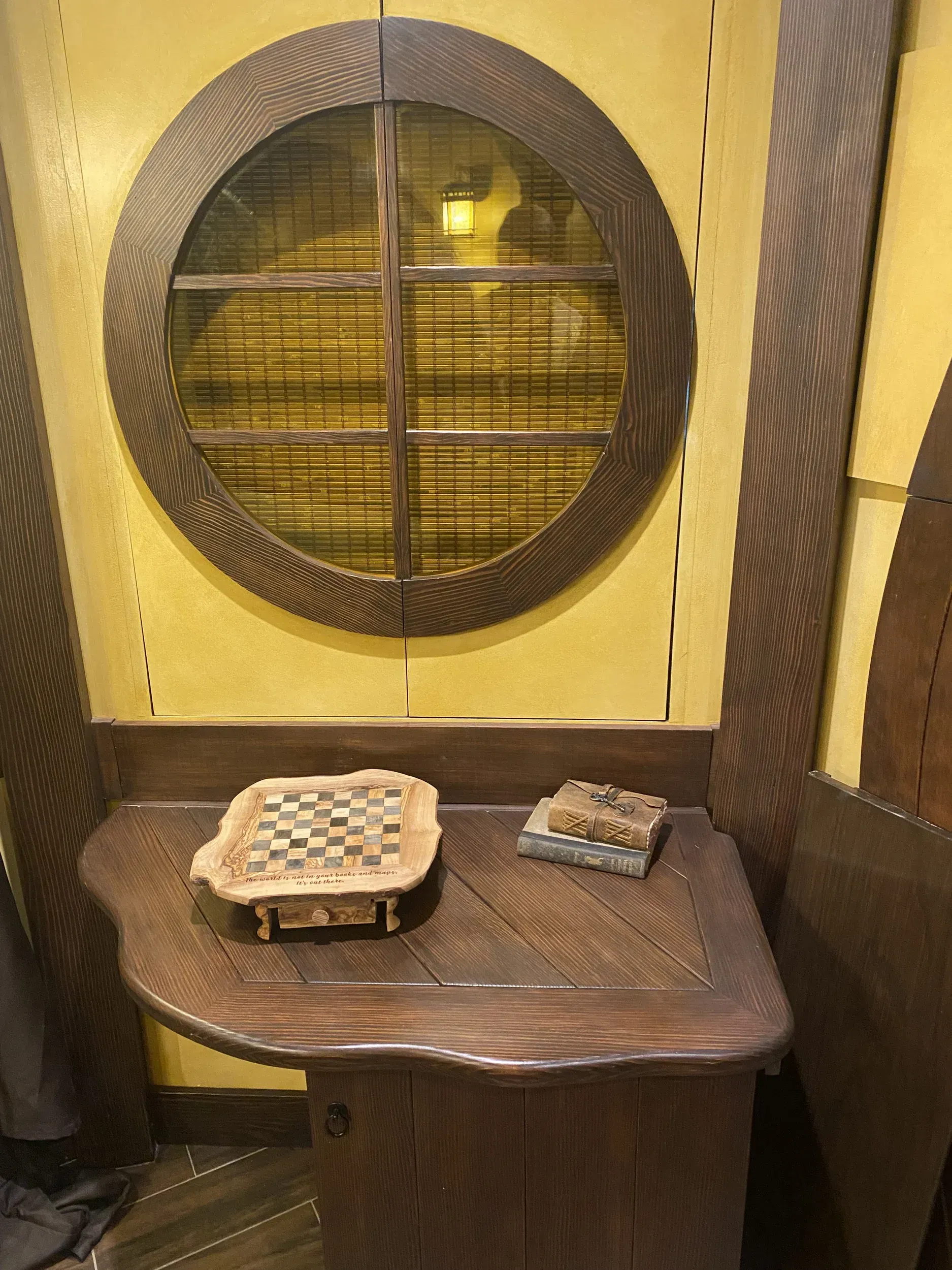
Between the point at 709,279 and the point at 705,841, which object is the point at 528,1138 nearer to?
the point at 705,841

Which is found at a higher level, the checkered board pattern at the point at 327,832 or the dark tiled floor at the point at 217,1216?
the checkered board pattern at the point at 327,832

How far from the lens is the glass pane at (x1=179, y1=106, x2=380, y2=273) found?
56.4 inches

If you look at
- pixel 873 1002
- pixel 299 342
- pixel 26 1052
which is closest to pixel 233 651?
pixel 299 342

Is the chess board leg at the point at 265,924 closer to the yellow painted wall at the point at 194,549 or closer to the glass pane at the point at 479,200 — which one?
the yellow painted wall at the point at 194,549

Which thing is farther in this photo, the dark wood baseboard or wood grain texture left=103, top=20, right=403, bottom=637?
the dark wood baseboard

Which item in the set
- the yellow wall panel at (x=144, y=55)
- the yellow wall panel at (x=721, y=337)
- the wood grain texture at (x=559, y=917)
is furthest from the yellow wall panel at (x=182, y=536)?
the yellow wall panel at (x=721, y=337)

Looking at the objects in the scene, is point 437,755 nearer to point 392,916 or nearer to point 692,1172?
point 392,916

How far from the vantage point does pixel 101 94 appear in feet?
4.75

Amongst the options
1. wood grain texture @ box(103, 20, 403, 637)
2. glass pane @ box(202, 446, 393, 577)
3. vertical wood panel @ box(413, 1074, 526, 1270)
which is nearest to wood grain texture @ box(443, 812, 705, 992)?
vertical wood panel @ box(413, 1074, 526, 1270)

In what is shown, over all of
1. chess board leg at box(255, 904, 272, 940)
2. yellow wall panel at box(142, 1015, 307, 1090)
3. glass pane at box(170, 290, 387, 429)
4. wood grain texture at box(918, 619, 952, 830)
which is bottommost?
yellow wall panel at box(142, 1015, 307, 1090)

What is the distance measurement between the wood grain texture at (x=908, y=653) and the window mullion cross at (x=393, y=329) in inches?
32.5

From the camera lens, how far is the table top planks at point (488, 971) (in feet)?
3.90

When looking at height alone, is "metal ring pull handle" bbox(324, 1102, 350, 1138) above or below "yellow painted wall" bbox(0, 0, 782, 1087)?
below

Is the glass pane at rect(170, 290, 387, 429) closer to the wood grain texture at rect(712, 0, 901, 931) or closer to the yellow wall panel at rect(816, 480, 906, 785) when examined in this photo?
the wood grain texture at rect(712, 0, 901, 931)
